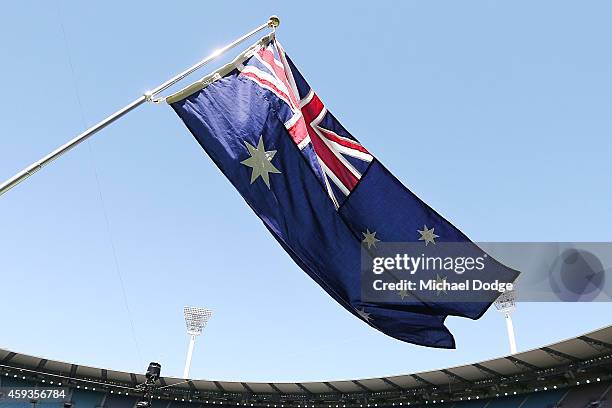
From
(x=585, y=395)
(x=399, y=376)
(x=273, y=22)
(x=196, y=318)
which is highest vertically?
(x=196, y=318)

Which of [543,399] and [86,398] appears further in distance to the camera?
[86,398]

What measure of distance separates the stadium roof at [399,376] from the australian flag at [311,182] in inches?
777

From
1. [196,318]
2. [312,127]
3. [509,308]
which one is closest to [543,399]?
[509,308]

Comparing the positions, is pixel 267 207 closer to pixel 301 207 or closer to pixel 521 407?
pixel 301 207

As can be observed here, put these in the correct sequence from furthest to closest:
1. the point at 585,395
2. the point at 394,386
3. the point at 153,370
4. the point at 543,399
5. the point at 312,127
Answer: the point at 394,386 → the point at 543,399 → the point at 585,395 → the point at 153,370 → the point at 312,127

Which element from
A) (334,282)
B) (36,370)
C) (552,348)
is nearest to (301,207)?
(334,282)

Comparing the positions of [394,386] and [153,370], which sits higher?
[394,386]

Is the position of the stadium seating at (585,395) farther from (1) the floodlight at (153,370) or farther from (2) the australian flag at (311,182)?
(2) the australian flag at (311,182)

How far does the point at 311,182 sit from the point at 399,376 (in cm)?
2928

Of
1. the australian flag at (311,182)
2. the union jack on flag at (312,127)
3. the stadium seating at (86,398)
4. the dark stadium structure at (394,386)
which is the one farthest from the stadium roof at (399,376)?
the union jack on flag at (312,127)

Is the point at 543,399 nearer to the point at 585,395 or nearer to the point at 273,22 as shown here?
the point at 585,395

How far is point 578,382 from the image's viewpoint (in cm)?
3061

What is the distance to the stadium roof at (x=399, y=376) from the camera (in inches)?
1120

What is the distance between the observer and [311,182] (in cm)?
992
